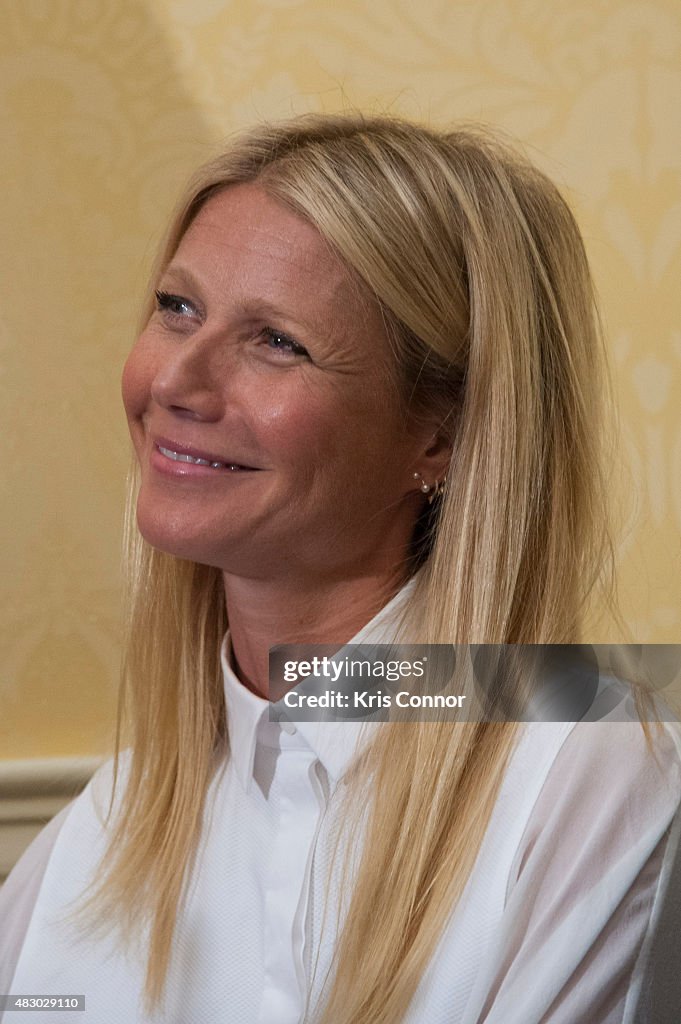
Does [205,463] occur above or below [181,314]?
below

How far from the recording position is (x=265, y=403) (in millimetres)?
973

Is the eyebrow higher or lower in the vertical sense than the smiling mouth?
higher

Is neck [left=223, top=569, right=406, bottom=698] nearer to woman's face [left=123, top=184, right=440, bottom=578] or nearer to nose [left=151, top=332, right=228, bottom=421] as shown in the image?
woman's face [left=123, top=184, right=440, bottom=578]

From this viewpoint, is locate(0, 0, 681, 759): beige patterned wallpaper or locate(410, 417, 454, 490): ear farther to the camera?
locate(0, 0, 681, 759): beige patterned wallpaper

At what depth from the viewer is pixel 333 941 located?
3.11 ft

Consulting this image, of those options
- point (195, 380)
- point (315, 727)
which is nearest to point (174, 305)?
point (195, 380)

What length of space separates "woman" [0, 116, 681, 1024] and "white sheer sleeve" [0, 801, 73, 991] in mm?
13

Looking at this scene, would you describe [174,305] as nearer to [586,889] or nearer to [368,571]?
[368,571]

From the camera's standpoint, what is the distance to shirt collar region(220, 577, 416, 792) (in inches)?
39.0

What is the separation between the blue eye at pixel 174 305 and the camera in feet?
3.42

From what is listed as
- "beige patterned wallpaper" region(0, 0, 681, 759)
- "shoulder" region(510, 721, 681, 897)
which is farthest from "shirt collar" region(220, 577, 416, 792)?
"beige patterned wallpaper" region(0, 0, 681, 759)

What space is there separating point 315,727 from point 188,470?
24 centimetres

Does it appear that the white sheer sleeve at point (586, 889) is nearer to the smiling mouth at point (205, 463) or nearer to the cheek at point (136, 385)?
the smiling mouth at point (205, 463)

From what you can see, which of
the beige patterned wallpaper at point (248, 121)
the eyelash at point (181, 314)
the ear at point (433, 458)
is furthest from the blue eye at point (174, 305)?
the beige patterned wallpaper at point (248, 121)
